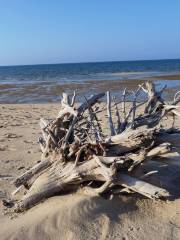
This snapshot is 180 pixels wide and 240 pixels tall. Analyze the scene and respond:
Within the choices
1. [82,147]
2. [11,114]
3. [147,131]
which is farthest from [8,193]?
[11,114]

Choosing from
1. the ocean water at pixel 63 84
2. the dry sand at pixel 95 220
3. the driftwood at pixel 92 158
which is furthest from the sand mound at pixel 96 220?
the ocean water at pixel 63 84

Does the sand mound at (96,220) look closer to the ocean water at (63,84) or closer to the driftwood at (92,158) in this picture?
the driftwood at (92,158)

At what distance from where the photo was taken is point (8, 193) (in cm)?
501

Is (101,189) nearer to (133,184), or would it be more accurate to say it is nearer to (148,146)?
(133,184)

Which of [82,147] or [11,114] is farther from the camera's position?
[11,114]

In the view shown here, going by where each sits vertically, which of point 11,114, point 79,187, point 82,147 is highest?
point 82,147

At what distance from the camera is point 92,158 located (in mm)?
4383

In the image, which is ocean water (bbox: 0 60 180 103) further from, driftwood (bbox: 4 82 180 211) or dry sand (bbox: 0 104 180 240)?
dry sand (bbox: 0 104 180 240)

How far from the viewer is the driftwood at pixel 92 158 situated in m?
4.11

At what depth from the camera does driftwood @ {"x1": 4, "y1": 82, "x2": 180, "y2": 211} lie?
13.5 feet

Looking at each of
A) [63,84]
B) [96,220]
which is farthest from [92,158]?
[63,84]

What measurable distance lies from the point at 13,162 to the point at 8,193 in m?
1.47

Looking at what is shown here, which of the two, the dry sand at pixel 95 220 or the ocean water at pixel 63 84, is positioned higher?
the dry sand at pixel 95 220

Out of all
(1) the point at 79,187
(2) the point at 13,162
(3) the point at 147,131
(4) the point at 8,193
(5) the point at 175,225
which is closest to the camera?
(5) the point at 175,225
